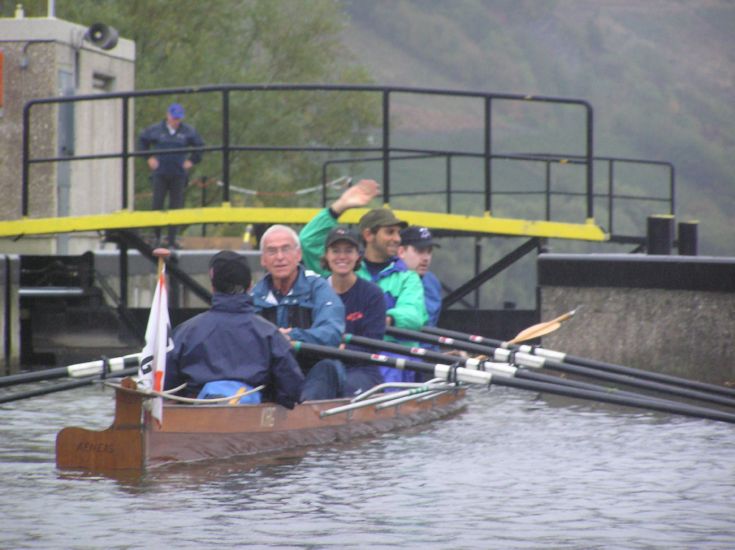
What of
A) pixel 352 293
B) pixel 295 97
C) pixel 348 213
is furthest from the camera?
pixel 295 97

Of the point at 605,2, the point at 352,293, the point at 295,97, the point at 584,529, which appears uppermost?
the point at 605,2

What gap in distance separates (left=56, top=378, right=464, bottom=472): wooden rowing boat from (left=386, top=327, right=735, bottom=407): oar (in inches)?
63.9

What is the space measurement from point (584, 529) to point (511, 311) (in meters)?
11.9

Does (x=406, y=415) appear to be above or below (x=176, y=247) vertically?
below

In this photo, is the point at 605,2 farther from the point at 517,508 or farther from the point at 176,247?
the point at 517,508

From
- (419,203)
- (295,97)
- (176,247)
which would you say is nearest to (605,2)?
(419,203)

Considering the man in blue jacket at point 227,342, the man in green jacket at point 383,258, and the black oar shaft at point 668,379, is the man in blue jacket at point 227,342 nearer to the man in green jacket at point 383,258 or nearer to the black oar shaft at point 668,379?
the man in green jacket at point 383,258

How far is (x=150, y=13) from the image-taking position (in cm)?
4109

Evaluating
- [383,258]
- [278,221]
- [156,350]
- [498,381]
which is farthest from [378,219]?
[278,221]

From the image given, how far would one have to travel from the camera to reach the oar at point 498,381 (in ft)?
37.0

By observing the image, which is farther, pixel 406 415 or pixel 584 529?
pixel 406 415

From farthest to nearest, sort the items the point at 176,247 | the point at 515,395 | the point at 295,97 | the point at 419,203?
the point at 419,203, the point at 295,97, the point at 176,247, the point at 515,395

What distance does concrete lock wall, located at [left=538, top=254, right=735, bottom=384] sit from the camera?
663 inches

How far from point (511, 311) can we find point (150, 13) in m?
22.2
